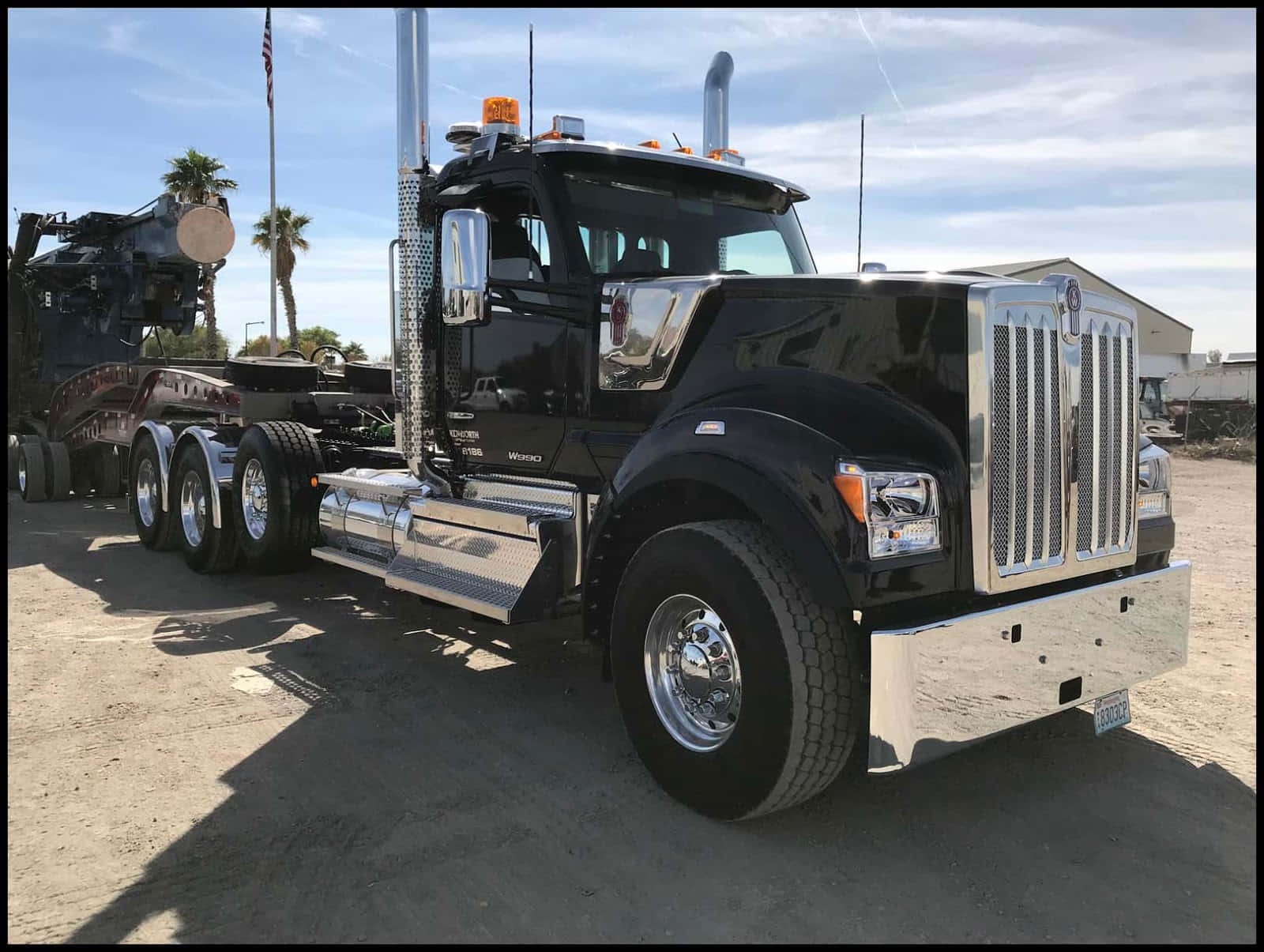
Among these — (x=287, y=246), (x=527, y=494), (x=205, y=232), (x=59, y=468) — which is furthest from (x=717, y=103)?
(x=287, y=246)

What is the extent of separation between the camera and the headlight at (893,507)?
3000 mm

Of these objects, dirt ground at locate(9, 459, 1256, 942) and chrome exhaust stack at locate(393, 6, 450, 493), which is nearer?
dirt ground at locate(9, 459, 1256, 942)

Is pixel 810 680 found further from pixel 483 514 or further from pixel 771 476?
pixel 483 514

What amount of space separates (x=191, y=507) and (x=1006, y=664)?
677 centimetres

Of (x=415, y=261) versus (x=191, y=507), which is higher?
(x=415, y=261)

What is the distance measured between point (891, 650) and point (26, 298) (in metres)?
13.6

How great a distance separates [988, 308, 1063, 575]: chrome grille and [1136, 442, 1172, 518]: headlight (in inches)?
29.6

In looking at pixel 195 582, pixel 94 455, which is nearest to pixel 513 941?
pixel 195 582

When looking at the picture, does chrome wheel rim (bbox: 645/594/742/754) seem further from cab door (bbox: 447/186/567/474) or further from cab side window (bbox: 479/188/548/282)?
cab side window (bbox: 479/188/548/282)

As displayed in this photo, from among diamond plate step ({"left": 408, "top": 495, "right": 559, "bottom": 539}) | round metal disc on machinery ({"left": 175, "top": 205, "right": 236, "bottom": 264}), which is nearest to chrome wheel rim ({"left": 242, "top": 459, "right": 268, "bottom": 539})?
diamond plate step ({"left": 408, "top": 495, "right": 559, "bottom": 539})

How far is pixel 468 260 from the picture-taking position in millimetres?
4234

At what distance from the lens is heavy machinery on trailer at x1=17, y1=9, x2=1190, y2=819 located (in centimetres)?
307

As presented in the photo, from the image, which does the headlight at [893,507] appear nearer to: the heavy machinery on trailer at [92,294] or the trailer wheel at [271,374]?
the trailer wheel at [271,374]

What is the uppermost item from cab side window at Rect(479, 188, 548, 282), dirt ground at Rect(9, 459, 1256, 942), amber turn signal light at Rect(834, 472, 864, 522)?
cab side window at Rect(479, 188, 548, 282)
